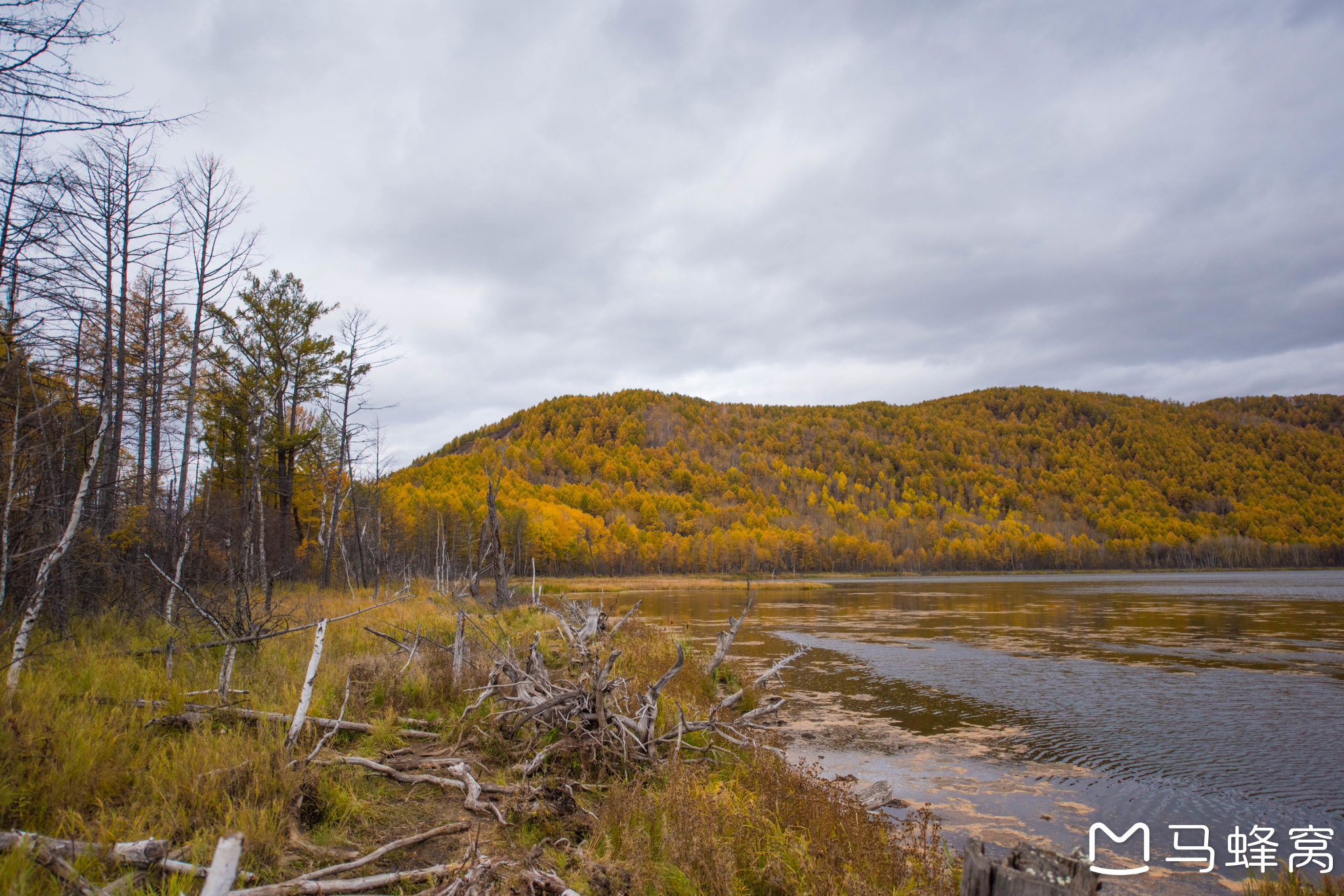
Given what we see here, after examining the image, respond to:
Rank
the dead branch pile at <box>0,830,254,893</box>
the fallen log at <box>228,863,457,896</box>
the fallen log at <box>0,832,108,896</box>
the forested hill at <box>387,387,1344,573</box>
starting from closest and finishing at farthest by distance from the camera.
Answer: the fallen log at <box>0,832,108,896</box> < the dead branch pile at <box>0,830,254,893</box> < the fallen log at <box>228,863,457,896</box> < the forested hill at <box>387,387,1344,573</box>

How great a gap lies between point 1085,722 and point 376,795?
13349 millimetres

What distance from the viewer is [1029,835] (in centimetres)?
761

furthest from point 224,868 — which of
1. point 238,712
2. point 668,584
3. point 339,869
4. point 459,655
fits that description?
point 668,584

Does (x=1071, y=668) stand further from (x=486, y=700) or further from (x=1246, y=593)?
(x=1246, y=593)

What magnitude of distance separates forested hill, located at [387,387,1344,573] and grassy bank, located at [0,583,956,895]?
54.3 m

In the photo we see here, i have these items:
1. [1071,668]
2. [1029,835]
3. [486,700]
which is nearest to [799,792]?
[1029,835]

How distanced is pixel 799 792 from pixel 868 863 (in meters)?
1.86

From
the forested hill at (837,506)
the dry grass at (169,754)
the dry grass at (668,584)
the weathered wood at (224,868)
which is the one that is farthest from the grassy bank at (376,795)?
the forested hill at (837,506)

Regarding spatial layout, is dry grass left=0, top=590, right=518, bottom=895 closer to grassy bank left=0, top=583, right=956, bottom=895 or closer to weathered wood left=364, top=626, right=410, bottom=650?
grassy bank left=0, top=583, right=956, bottom=895

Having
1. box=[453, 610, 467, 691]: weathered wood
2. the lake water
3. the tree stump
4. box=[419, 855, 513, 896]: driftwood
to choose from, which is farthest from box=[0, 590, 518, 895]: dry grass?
the lake water

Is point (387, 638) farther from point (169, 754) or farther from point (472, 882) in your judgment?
point (472, 882)

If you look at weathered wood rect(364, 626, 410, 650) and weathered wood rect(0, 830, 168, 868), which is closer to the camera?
weathered wood rect(0, 830, 168, 868)

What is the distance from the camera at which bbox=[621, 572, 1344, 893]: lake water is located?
337 inches

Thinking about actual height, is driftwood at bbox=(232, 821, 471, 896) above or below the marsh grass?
→ above
